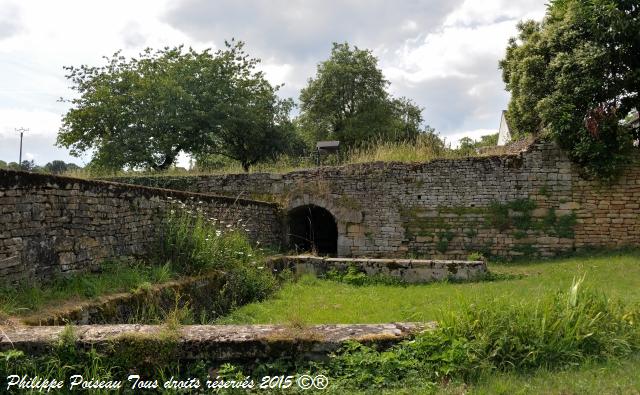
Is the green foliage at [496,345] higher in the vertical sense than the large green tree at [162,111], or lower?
lower

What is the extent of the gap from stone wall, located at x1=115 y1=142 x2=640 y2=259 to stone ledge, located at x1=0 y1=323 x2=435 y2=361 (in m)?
9.63

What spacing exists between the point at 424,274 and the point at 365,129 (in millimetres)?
21649

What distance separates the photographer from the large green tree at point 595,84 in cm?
1148

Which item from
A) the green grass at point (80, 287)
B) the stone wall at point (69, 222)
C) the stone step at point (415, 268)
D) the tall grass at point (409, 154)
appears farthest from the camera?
the tall grass at point (409, 154)

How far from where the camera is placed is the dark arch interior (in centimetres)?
1438

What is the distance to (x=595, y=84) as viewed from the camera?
11.5 m

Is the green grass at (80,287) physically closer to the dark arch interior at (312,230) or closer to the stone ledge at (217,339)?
the stone ledge at (217,339)

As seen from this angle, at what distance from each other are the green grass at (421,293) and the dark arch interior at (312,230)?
185 inches

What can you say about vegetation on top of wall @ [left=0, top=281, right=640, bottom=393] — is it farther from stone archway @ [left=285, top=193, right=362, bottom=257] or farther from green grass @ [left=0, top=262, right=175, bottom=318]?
stone archway @ [left=285, top=193, right=362, bottom=257]

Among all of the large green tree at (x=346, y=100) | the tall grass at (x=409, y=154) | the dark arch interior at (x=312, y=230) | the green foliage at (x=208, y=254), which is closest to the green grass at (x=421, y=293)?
the green foliage at (x=208, y=254)

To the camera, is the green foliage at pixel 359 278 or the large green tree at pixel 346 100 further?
the large green tree at pixel 346 100

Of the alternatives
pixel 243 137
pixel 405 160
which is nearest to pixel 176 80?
pixel 243 137

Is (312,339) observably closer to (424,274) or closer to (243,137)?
(424,274)

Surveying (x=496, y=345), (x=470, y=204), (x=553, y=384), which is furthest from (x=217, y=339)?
(x=470, y=204)
